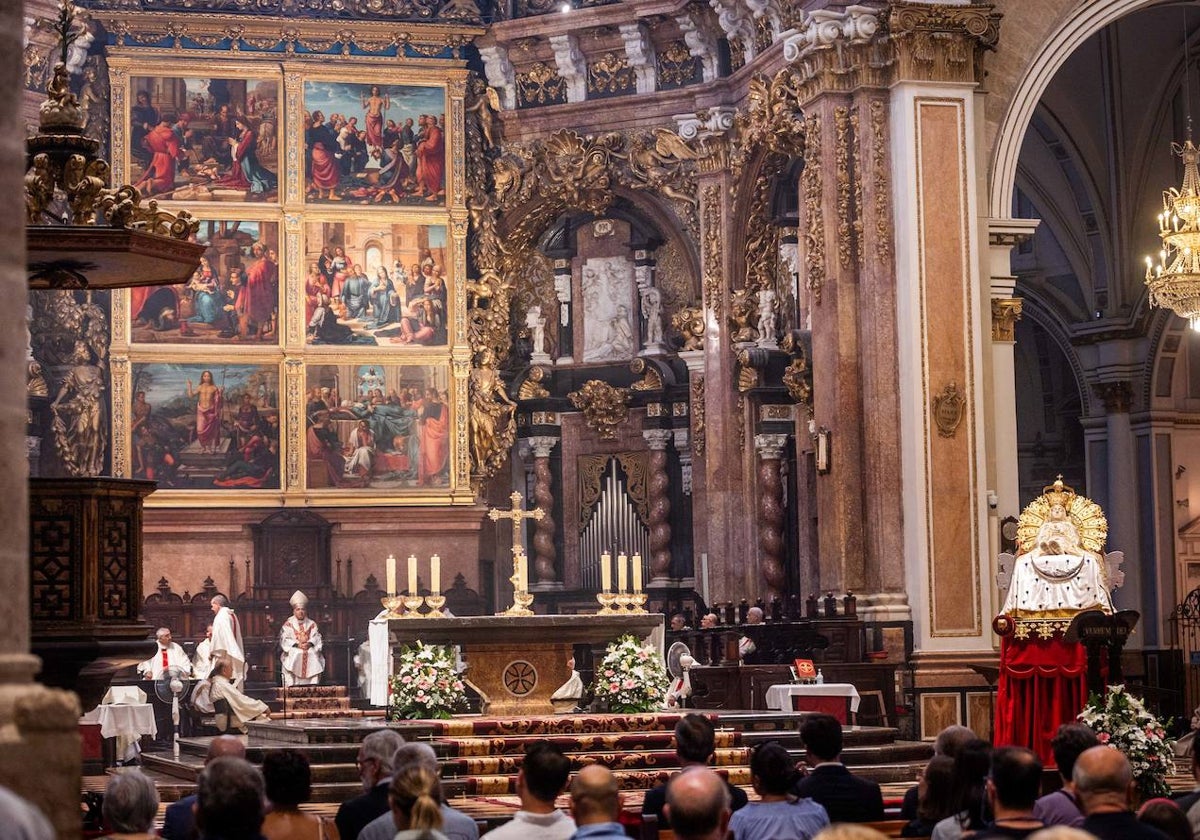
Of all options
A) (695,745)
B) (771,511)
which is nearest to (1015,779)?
(695,745)

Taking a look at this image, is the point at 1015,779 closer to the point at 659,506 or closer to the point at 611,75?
the point at 659,506

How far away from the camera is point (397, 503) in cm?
2397

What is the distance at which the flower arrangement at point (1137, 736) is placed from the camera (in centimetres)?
1205

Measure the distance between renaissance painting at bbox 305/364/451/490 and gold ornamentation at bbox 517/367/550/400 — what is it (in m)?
1.34

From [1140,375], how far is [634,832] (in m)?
18.5

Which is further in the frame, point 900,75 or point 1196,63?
point 1196,63

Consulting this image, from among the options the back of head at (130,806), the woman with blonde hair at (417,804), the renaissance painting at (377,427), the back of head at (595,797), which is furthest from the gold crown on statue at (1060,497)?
the back of head at (130,806)

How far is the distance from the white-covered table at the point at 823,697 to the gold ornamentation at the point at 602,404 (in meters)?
7.26

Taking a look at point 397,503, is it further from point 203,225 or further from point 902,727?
point 902,727

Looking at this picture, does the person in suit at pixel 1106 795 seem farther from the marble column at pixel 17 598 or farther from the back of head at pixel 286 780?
the marble column at pixel 17 598

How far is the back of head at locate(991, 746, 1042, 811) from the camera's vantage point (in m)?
6.77

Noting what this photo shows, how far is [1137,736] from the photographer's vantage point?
1217cm

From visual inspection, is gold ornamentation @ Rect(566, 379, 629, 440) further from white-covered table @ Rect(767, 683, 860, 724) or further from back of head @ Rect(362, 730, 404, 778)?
back of head @ Rect(362, 730, 404, 778)

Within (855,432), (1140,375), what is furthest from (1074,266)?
(855,432)
